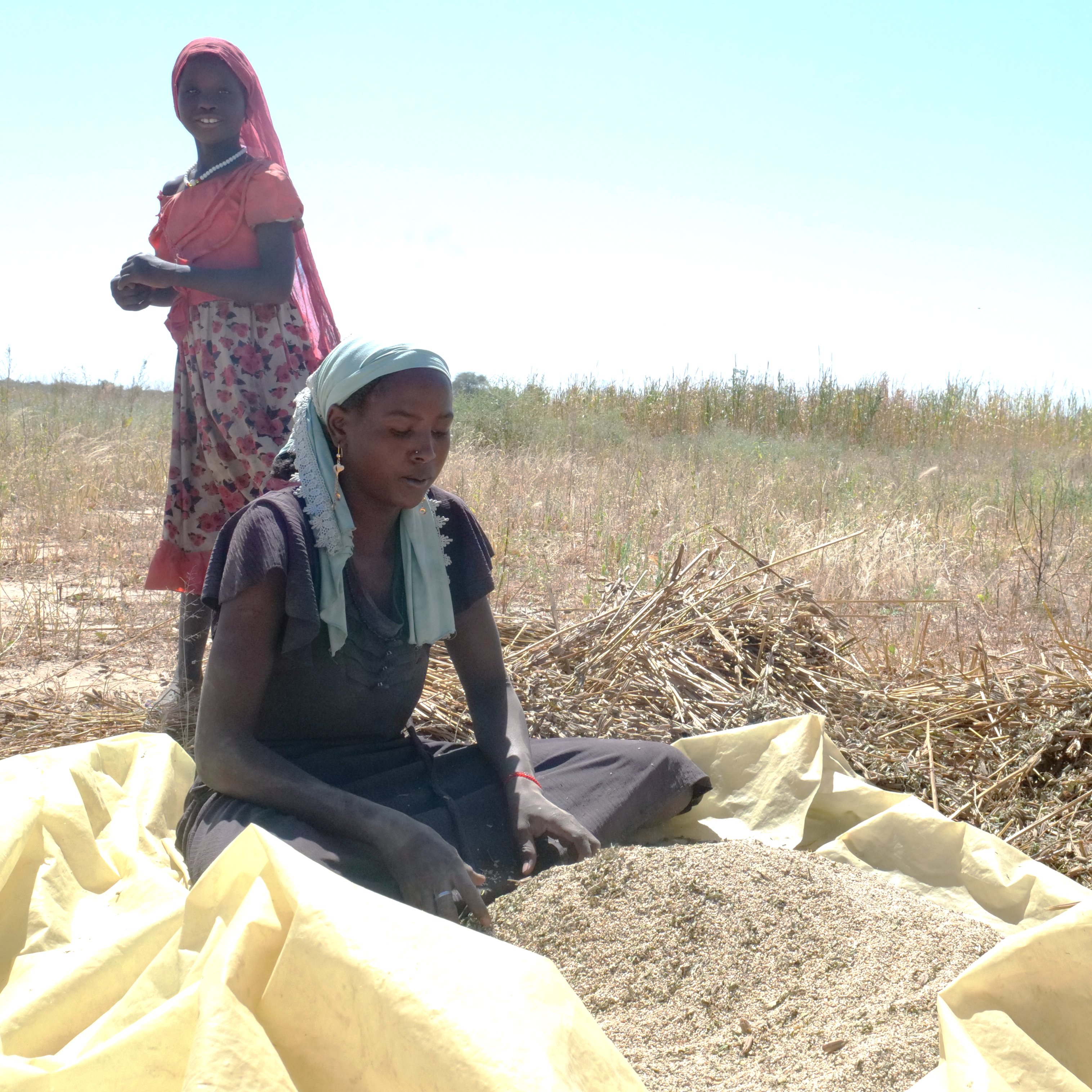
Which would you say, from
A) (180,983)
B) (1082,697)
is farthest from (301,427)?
(1082,697)

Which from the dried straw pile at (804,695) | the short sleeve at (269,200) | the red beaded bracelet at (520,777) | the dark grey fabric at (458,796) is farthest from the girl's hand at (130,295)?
the red beaded bracelet at (520,777)

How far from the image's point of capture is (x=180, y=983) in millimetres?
1651

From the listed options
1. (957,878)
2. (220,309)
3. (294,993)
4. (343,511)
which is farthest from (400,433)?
(957,878)

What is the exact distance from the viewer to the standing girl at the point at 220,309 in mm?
3420

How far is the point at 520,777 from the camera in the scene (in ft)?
8.32

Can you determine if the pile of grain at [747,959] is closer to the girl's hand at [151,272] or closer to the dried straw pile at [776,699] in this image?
the dried straw pile at [776,699]

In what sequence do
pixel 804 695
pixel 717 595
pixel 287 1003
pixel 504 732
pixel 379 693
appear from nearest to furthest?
1. pixel 287 1003
2. pixel 379 693
3. pixel 504 732
4. pixel 804 695
5. pixel 717 595

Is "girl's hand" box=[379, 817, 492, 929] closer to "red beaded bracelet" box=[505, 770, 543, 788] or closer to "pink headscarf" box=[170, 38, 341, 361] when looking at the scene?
"red beaded bracelet" box=[505, 770, 543, 788]

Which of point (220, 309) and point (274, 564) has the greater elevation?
point (220, 309)

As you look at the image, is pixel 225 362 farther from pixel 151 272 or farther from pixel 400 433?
pixel 400 433

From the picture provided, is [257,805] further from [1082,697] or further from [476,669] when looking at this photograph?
[1082,697]

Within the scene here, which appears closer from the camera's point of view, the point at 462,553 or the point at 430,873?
the point at 430,873

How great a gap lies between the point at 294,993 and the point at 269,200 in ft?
8.72

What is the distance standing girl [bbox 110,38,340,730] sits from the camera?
3420mm
